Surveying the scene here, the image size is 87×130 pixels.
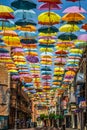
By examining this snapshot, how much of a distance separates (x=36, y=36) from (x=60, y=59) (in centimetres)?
728

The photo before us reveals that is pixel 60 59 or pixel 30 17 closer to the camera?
pixel 30 17

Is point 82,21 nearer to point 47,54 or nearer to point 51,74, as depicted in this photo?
point 47,54

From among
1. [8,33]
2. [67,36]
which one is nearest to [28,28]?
[8,33]

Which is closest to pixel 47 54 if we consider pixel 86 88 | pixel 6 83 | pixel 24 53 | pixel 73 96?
pixel 24 53

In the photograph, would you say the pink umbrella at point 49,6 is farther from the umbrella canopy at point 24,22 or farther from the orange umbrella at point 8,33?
the orange umbrella at point 8,33

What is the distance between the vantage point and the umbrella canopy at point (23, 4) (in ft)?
66.0

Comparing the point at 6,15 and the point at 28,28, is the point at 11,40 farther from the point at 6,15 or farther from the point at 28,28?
the point at 6,15

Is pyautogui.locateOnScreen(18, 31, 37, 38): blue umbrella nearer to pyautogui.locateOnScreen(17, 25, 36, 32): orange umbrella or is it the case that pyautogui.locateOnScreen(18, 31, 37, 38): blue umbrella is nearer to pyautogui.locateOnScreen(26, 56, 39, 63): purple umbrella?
pyautogui.locateOnScreen(17, 25, 36, 32): orange umbrella

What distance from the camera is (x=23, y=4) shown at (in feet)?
67.1

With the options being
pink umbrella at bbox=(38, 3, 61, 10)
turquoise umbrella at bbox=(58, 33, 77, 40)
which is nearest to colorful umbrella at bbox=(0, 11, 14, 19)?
pink umbrella at bbox=(38, 3, 61, 10)

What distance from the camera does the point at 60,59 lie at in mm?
32531

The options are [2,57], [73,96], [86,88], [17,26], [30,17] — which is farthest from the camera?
[73,96]

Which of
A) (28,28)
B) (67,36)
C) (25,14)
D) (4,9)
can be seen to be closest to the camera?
(4,9)

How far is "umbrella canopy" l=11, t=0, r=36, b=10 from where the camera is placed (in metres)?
20.1
